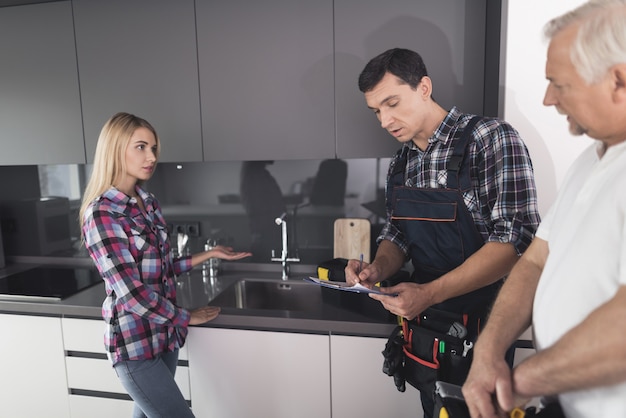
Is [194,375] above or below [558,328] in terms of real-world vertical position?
below

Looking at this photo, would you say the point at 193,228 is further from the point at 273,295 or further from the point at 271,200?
the point at 273,295

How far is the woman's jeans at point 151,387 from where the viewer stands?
1470 mm

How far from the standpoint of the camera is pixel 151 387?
58.2 inches

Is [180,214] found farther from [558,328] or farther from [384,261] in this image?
[558,328]

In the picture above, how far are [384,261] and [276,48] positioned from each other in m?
1.00

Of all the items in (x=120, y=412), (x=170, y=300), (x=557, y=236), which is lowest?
(x=120, y=412)

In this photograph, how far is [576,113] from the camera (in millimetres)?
716

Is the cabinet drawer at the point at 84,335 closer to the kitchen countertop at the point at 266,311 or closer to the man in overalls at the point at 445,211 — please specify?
the kitchen countertop at the point at 266,311

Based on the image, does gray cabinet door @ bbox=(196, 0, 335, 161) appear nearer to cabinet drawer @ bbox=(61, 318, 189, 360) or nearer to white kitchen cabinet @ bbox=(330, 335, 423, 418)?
white kitchen cabinet @ bbox=(330, 335, 423, 418)

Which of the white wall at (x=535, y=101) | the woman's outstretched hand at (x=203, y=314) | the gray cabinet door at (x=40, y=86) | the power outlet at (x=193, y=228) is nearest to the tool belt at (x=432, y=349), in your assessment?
the white wall at (x=535, y=101)

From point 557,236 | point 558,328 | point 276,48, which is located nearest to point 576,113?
point 557,236

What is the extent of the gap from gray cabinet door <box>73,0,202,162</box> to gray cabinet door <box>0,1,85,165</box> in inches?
3.3

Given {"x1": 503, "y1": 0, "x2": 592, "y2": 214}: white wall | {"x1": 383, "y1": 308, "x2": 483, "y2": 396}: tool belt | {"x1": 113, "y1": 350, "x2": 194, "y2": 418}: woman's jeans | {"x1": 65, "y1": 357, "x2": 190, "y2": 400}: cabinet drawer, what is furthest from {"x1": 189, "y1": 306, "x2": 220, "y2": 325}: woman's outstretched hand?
{"x1": 503, "y1": 0, "x2": 592, "y2": 214}: white wall

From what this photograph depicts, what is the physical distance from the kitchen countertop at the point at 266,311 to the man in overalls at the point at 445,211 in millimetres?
222
